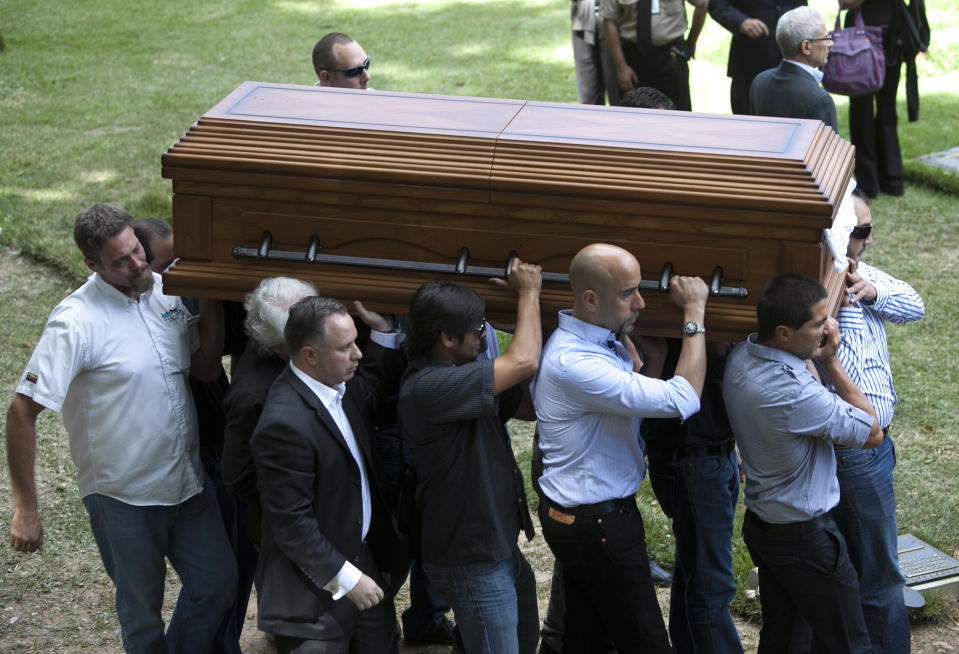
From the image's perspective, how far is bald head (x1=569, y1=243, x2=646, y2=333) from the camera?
3.19 metres

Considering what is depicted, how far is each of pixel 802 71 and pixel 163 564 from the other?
4.07 m

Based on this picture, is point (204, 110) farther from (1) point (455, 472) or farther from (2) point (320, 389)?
(1) point (455, 472)

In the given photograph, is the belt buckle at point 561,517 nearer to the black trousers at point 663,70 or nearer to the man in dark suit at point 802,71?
the man in dark suit at point 802,71

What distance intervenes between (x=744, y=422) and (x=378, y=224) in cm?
122

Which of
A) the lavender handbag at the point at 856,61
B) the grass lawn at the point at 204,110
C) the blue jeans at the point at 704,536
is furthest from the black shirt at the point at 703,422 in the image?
the lavender handbag at the point at 856,61

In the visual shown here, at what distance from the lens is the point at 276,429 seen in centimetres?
315

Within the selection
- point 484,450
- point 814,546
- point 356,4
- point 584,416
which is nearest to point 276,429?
point 484,450

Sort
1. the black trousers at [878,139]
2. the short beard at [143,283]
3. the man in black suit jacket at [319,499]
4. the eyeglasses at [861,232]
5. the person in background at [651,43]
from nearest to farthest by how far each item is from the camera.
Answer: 1. the man in black suit jacket at [319,499]
2. the short beard at [143,283]
3. the eyeglasses at [861,232]
4. the person in background at [651,43]
5. the black trousers at [878,139]

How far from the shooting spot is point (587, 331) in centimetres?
331

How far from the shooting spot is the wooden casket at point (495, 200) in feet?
10.9

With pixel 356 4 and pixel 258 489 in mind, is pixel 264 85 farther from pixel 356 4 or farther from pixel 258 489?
pixel 356 4

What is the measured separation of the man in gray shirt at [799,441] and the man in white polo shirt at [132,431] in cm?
166

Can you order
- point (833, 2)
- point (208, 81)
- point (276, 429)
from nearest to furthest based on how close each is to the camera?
point (276, 429) → point (208, 81) → point (833, 2)

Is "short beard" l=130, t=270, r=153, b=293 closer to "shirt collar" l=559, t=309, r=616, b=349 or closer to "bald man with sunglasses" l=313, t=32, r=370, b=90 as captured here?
"shirt collar" l=559, t=309, r=616, b=349
